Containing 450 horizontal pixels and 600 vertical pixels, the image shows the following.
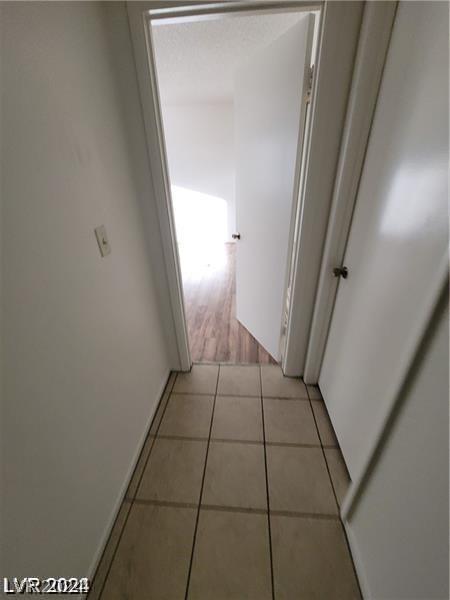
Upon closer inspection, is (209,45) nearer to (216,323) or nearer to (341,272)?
(341,272)

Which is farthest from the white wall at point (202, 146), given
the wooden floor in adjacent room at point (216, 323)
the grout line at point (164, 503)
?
the grout line at point (164, 503)

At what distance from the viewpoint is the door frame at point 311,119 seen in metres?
0.88

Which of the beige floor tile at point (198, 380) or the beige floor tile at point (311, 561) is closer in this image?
the beige floor tile at point (311, 561)

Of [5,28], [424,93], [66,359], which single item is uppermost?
[5,28]

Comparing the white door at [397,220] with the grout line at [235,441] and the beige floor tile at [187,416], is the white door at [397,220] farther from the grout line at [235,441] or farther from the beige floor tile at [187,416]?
the beige floor tile at [187,416]

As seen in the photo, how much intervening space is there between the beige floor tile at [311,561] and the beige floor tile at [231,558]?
1.9 inches

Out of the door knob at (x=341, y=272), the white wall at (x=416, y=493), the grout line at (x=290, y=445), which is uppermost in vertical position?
the door knob at (x=341, y=272)

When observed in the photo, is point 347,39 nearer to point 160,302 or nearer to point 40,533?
point 160,302

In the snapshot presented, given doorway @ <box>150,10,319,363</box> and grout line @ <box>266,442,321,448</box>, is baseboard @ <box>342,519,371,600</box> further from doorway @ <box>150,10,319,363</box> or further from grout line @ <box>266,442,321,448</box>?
doorway @ <box>150,10,319,363</box>

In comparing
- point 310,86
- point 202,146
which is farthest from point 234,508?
point 202,146

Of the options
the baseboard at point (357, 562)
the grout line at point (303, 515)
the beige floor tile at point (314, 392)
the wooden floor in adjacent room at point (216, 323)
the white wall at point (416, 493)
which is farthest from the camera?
the wooden floor in adjacent room at point (216, 323)

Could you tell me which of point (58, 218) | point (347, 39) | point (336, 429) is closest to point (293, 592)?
point (336, 429)

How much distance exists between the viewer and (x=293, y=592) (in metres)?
0.85

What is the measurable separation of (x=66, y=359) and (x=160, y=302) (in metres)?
0.80
